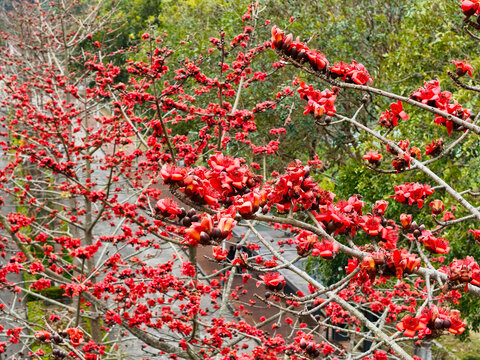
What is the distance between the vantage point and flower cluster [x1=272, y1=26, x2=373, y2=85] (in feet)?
7.37

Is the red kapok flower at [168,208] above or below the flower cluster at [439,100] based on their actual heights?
below

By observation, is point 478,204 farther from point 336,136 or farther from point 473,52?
point 336,136

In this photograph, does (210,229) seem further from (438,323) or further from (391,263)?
(438,323)

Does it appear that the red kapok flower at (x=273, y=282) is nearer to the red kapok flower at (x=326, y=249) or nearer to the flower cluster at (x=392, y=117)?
the red kapok flower at (x=326, y=249)

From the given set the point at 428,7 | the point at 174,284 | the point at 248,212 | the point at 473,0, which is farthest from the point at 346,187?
the point at 248,212

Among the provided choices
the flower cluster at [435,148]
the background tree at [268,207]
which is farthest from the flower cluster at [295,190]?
the flower cluster at [435,148]

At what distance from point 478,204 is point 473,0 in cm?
457

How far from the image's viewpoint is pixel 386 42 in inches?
431

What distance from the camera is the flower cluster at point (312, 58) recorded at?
2.25 m

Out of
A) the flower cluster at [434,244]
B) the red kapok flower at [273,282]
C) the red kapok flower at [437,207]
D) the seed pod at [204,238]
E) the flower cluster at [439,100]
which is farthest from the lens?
the red kapok flower at [437,207]

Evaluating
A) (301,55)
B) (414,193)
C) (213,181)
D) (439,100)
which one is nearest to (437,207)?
(414,193)

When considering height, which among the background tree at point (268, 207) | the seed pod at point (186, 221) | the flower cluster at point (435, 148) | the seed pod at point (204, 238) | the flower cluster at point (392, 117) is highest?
the flower cluster at point (392, 117)

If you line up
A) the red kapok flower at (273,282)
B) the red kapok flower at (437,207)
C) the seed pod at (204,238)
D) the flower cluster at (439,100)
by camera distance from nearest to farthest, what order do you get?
the seed pod at (204,238), the red kapok flower at (273,282), the flower cluster at (439,100), the red kapok flower at (437,207)

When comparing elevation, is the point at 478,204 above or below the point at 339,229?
below
